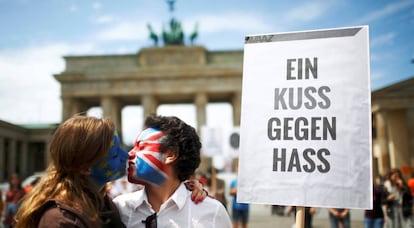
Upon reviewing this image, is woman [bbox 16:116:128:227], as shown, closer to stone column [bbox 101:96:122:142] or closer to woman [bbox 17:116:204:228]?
woman [bbox 17:116:204:228]

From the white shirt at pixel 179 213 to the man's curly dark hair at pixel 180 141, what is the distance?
6.3 inches

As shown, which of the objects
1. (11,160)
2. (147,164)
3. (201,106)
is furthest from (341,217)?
(11,160)

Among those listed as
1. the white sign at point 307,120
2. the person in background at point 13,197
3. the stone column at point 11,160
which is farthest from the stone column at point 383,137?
the stone column at point 11,160

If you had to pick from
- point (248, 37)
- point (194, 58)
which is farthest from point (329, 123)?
point (194, 58)

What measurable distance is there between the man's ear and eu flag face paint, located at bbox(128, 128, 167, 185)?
3 centimetres

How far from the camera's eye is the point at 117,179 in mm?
2570

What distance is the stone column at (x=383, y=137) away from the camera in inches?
931

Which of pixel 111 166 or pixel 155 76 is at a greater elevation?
pixel 155 76

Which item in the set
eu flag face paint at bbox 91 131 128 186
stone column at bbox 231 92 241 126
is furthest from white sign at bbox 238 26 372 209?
stone column at bbox 231 92 241 126

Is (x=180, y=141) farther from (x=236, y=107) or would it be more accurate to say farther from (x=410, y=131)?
(x=236, y=107)

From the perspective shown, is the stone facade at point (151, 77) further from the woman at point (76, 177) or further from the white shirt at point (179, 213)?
the woman at point (76, 177)

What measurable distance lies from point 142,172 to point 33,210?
0.72 meters

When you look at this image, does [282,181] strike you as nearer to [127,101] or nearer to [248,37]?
[248,37]

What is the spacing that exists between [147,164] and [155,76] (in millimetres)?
44394
